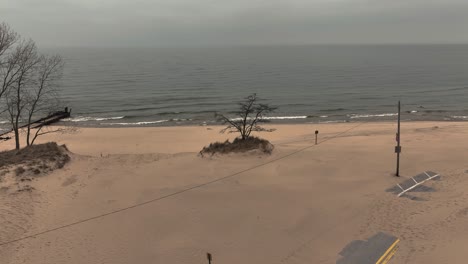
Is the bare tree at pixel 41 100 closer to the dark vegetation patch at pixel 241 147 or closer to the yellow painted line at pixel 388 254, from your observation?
the dark vegetation patch at pixel 241 147

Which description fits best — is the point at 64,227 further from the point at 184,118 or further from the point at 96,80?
the point at 96,80

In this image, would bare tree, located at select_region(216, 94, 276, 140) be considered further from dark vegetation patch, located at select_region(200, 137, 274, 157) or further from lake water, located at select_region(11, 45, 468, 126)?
→ lake water, located at select_region(11, 45, 468, 126)

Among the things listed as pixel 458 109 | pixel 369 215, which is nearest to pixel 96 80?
pixel 458 109

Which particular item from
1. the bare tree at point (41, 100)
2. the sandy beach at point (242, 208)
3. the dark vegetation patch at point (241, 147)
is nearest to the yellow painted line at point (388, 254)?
the sandy beach at point (242, 208)

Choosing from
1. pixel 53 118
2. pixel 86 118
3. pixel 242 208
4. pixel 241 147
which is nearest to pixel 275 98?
pixel 86 118

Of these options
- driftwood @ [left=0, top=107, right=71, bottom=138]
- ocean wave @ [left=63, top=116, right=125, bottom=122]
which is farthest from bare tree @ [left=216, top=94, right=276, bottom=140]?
driftwood @ [left=0, top=107, right=71, bottom=138]

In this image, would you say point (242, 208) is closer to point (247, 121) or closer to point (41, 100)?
point (247, 121)
